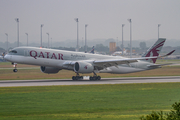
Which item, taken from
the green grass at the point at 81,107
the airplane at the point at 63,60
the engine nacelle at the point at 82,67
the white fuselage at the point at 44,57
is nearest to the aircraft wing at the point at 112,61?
the airplane at the point at 63,60

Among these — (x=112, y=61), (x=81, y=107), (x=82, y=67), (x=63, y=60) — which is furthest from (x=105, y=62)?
(x=81, y=107)

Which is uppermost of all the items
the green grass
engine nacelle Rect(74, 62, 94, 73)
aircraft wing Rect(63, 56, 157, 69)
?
aircraft wing Rect(63, 56, 157, 69)

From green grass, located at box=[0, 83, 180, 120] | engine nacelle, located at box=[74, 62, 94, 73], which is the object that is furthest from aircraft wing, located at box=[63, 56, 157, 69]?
green grass, located at box=[0, 83, 180, 120]

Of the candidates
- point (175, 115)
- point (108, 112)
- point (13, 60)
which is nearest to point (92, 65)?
point (13, 60)

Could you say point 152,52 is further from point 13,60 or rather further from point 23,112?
point 23,112

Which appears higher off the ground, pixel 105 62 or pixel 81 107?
pixel 105 62

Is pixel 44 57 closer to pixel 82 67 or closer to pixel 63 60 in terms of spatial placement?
pixel 63 60

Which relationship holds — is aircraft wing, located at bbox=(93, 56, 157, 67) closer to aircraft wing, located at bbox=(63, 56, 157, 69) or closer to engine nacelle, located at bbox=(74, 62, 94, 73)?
aircraft wing, located at bbox=(63, 56, 157, 69)

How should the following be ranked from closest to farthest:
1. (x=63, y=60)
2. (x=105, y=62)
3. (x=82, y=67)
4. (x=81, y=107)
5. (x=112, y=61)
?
(x=81, y=107) → (x=82, y=67) → (x=112, y=61) → (x=105, y=62) → (x=63, y=60)

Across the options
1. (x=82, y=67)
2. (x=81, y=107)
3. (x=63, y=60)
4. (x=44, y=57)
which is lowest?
(x=81, y=107)

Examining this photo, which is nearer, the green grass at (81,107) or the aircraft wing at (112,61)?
the green grass at (81,107)

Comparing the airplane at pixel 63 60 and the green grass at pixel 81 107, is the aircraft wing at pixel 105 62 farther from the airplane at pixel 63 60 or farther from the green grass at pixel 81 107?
the green grass at pixel 81 107

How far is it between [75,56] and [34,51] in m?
6.46

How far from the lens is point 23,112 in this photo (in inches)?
675
